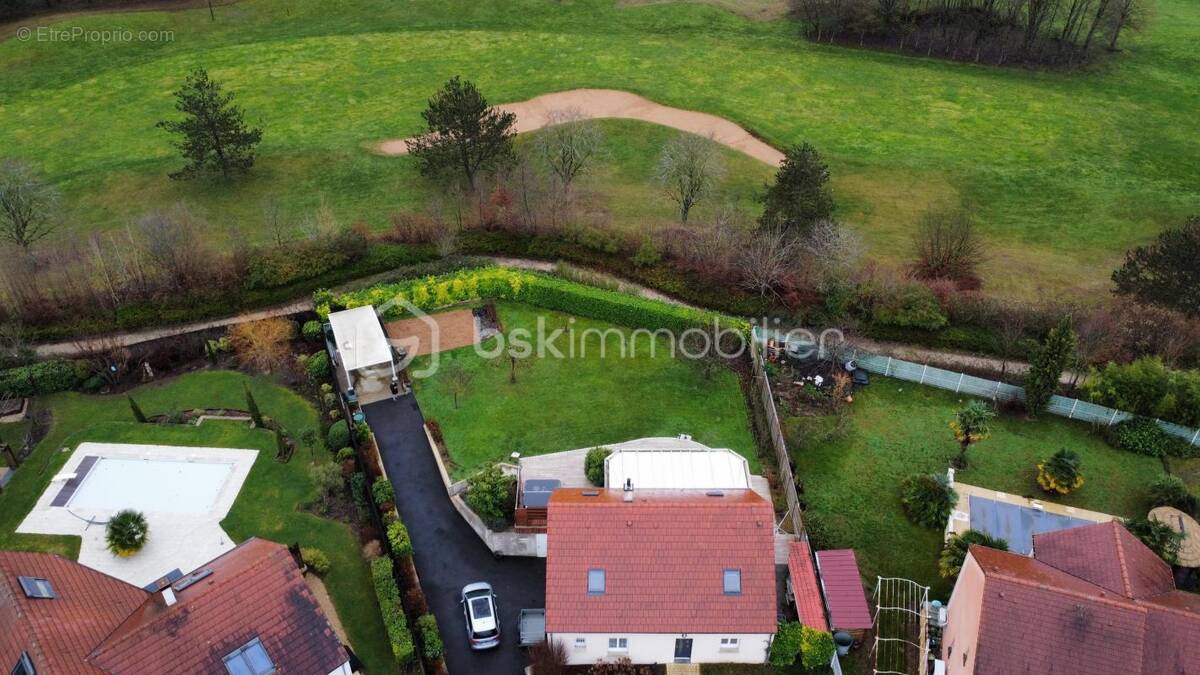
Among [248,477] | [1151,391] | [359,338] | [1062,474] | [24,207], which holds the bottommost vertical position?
[248,477]

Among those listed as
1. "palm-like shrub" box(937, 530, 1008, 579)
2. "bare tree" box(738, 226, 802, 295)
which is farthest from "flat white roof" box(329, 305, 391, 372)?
"palm-like shrub" box(937, 530, 1008, 579)

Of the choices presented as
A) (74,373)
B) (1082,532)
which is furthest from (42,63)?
(1082,532)

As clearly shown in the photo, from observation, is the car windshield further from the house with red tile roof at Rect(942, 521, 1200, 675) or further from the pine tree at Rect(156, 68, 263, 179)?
the pine tree at Rect(156, 68, 263, 179)

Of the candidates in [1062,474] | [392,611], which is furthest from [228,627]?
[1062,474]

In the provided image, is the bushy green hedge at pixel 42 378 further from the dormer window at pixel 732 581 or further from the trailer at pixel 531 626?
the dormer window at pixel 732 581

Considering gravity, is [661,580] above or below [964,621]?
above

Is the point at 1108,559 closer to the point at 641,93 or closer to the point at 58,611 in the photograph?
the point at 58,611
